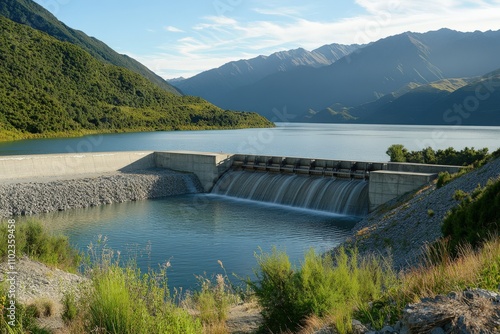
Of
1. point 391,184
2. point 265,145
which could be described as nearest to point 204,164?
point 391,184

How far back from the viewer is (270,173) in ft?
106

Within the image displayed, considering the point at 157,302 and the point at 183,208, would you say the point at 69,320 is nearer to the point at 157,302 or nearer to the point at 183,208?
the point at 157,302

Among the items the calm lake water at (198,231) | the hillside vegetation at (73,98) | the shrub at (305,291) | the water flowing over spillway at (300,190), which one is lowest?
the calm lake water at (198,231)

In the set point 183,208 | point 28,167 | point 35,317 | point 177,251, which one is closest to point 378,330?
point 35,317

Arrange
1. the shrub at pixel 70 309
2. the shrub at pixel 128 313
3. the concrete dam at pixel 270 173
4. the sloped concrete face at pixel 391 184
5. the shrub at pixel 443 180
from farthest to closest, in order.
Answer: the concrete dam at pixel 270 173
the sloped concrete face at pixel 391 184
the shrub at pixel 443 180
the shrub at pixel 70 309
the shrub at pixel 128 313

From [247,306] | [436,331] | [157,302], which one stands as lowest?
[247,306]

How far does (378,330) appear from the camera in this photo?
16.1ft

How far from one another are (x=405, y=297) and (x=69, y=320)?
199 inches

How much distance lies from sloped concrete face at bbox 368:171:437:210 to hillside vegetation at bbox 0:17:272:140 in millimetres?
77761

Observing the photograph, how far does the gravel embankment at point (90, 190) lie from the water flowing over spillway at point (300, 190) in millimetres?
3208

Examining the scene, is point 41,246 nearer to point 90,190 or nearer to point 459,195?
point 459,195

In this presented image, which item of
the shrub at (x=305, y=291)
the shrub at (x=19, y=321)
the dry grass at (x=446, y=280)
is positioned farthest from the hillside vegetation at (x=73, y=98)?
the dry grass at (x=446, y=280)

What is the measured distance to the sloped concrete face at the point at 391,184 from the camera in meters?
22.4

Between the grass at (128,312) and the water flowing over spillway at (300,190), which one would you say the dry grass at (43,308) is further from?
the water flowing over spillway at (300,190)
